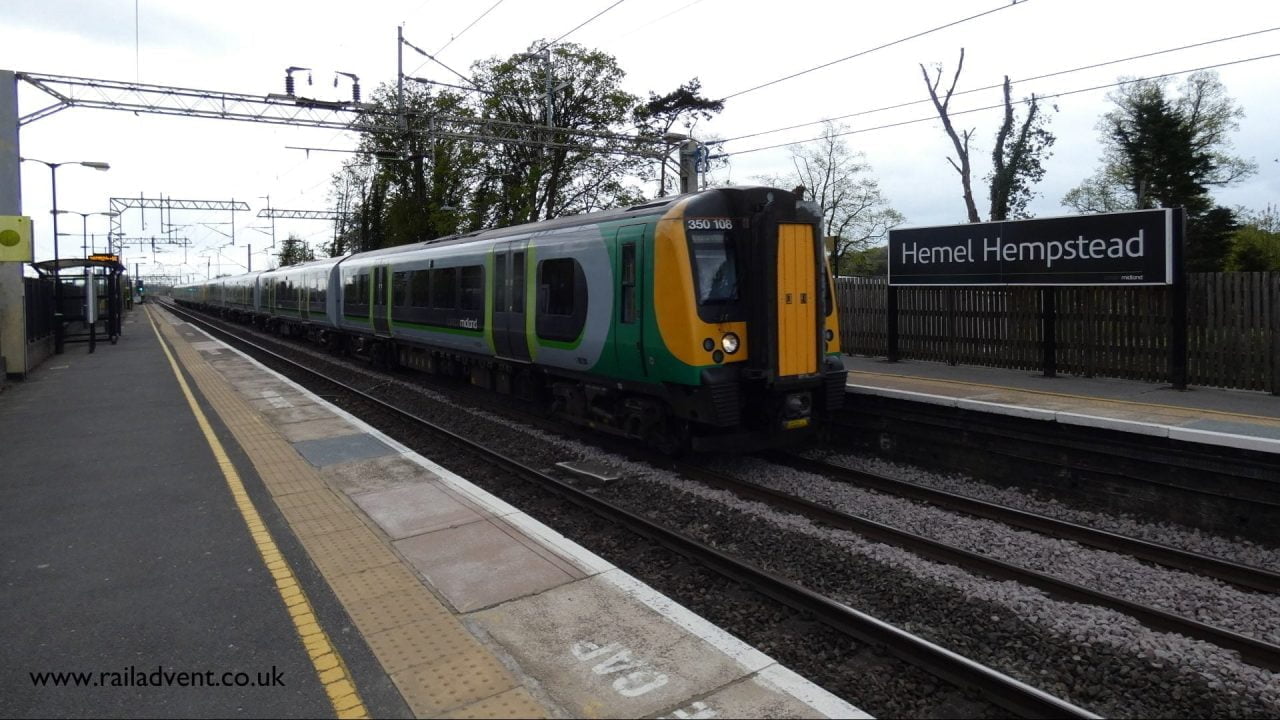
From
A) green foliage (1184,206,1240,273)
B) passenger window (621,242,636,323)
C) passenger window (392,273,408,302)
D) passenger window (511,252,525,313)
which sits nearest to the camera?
passenger window (621,242,636,323)

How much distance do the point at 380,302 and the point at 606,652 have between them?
585 inches

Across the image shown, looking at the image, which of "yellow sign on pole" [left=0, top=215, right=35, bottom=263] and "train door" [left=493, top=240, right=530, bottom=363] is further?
"yellow sign on pole" [left=0, top=215, right=35, bottom=263]

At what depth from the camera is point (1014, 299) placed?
1216 cm

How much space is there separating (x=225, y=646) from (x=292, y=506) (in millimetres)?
2727

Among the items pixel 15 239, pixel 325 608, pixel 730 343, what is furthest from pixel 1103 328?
pixel 15 239

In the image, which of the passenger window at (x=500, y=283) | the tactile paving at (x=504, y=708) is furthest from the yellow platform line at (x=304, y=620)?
the passenger window at (x=500, y=283)

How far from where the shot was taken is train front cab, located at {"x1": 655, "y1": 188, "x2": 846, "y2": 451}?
25.5 ft

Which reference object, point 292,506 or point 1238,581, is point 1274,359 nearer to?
point 1238,581

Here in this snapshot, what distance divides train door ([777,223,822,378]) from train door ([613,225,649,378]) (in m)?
1.45

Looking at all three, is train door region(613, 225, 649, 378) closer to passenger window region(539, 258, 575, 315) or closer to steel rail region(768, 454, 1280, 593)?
passenger window region(539, 258, 575, 315)

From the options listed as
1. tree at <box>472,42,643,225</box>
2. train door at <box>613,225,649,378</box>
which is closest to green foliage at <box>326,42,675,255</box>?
tree at <box>472,42,643,225</box>

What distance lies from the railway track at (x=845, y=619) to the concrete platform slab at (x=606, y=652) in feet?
3.33

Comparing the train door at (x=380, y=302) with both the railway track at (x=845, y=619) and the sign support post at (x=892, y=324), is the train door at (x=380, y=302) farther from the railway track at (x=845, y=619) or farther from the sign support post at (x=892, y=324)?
the sign support post at (x=892, y=324)

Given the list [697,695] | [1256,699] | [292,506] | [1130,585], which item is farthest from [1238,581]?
[292,506]
